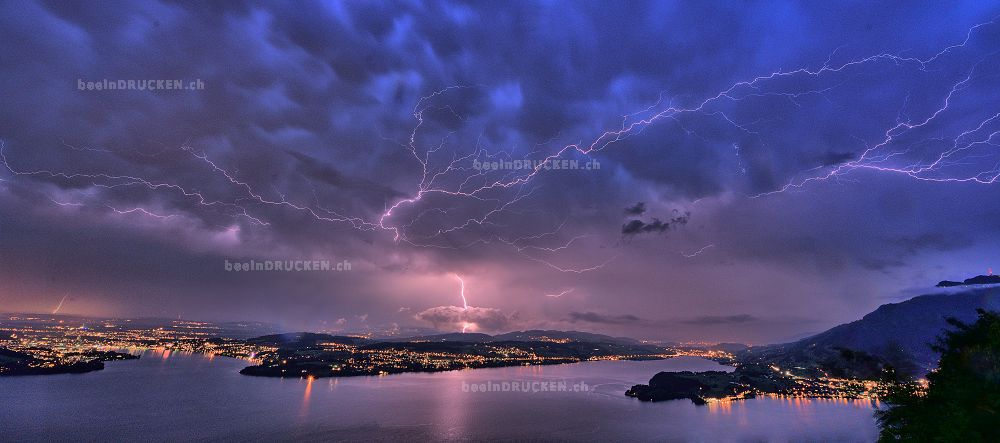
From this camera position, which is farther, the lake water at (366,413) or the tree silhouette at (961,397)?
the lake water at (366,413)

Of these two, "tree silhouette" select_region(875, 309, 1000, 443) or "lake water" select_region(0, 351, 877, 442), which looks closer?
"tree silhouette" select_region(875, 309, 1000, 443)

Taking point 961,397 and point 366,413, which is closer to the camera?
point 961,397

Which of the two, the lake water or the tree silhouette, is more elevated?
the tree silhouette

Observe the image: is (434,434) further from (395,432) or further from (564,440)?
(564,440)

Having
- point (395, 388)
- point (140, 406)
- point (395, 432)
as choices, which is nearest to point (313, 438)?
point (395, 432)

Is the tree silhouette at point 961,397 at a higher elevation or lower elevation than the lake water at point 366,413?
higher
